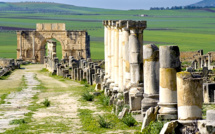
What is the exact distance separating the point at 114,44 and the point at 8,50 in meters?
78.4

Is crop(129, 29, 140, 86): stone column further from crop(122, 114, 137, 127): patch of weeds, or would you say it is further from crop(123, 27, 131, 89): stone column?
crop(122, 114, 137, 127): patch of weeds

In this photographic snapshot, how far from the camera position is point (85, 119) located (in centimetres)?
1889

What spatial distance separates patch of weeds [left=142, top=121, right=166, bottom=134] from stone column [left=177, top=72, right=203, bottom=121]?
59 cm

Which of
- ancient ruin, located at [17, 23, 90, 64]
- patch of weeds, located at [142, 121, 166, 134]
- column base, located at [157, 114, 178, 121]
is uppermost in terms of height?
ancient ruin, located at [17, 23, 90, 64]

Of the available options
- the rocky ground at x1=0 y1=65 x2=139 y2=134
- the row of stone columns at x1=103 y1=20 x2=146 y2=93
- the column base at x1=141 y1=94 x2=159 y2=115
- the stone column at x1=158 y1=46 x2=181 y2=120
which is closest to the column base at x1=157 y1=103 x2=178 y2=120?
the stone column at x1=158 y1=46 x2=181 y2=120

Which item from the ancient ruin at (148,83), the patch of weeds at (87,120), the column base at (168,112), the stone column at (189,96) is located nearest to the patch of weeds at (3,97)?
the ancient ruin at (148,83)

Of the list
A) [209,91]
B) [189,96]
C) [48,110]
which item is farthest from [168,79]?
[209,91]

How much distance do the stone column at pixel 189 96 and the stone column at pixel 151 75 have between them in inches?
117

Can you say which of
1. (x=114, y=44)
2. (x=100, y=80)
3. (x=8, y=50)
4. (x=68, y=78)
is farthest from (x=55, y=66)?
(x=8, y=50)

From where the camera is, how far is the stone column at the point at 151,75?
57.0 ft

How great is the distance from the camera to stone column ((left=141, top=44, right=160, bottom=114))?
17375 millimetres

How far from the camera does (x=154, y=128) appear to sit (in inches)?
579

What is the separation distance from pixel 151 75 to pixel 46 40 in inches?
2045

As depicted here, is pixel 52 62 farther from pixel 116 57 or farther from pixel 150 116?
pixel 150 116
